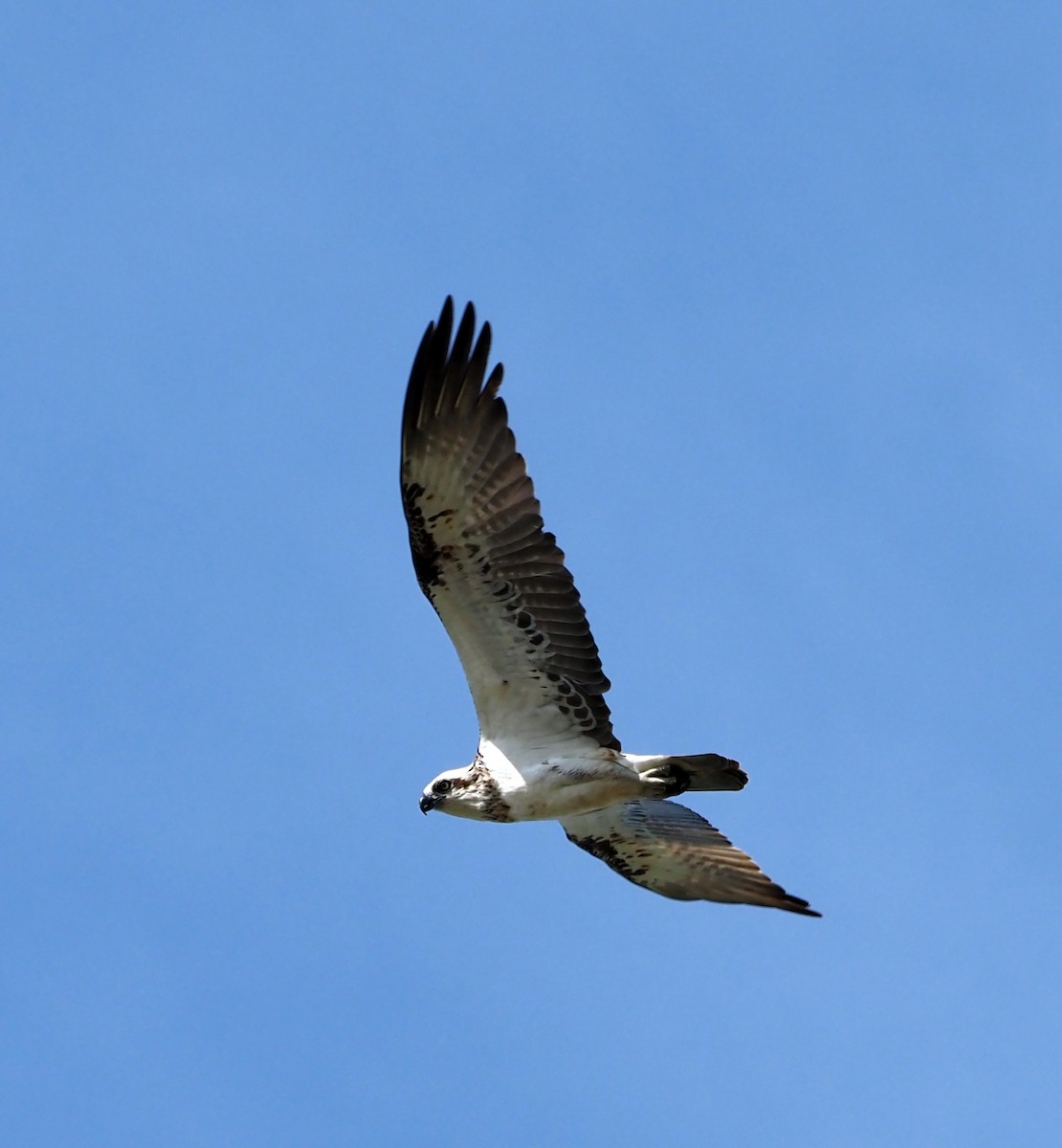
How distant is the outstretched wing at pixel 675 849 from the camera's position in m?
16.8

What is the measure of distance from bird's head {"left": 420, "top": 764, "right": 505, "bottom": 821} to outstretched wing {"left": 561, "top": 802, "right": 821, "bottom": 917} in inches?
40.8

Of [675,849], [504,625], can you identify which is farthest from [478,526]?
[675,849]

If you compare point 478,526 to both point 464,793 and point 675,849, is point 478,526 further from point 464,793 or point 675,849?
point 675,849

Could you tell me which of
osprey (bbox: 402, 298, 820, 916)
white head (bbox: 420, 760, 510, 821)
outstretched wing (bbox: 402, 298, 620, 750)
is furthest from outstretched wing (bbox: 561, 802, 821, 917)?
outstretched wing (bbox: 402, 298, 620, 750)

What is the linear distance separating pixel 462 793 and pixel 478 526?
2067 millimetres

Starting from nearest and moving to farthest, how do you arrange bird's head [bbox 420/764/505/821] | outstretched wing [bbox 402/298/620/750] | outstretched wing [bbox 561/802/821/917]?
outstretched wing [bbox 402/298/620/750] → bird's head [bbox 420/764/505/821] → outstretched wing [bbox 561/802/821/917]

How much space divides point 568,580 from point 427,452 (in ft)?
4.63

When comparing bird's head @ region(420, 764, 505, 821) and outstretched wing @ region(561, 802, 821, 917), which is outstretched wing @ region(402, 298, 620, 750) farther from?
outstretched wing @ region(561, 802, 821, 917)

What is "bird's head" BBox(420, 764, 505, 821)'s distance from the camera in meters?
15.9

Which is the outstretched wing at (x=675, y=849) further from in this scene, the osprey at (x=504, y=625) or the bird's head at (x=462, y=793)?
the bird's head at (x=462, y=793)

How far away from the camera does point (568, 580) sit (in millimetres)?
15617

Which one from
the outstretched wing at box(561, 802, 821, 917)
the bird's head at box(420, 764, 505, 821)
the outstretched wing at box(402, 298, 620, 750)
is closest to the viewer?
the outstretched wing at box(402, 298, 620, 750)

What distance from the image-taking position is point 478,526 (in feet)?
50.9

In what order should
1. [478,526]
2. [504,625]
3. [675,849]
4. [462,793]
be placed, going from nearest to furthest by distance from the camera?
[478,526], [504,625], [462,793], [675,849]
